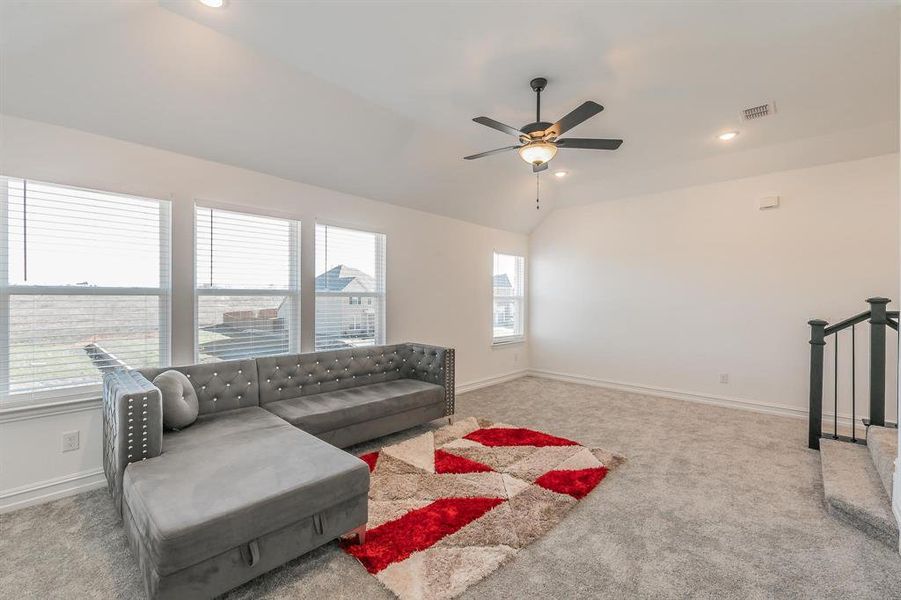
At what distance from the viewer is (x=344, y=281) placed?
14.1 feet

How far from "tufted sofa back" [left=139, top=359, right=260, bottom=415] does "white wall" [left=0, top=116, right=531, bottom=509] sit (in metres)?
0.34

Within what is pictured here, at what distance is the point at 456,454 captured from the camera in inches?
130

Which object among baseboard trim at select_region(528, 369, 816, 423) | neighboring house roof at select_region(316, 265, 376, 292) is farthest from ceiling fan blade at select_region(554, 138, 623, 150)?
baseboard trim at select_region(528, 369, 816, 423)

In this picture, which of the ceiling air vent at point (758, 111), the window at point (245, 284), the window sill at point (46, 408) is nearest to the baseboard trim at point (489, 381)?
the window at point (245, 284)

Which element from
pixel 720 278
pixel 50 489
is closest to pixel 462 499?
pixel 50 489

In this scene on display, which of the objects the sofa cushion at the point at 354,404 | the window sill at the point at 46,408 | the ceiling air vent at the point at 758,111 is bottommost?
the sofa cushion at the point at 354,404

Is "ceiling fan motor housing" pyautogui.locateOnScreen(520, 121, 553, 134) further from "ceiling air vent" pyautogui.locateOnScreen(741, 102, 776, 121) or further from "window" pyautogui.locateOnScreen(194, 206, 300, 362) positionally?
"window" pyautogui.locateOnScreen(194, 206, 300, 362)

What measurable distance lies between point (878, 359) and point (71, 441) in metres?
6.10

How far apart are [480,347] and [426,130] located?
3.20 meters

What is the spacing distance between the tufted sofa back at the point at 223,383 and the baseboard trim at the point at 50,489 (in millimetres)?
795

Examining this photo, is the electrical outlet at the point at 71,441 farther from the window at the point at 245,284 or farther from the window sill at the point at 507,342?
the window sill at the point at 507,342

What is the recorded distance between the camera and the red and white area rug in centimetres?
195

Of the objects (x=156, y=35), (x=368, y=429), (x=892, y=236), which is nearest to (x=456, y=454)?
(x=368, y=429)

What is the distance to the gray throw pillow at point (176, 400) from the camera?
97.9 inches
